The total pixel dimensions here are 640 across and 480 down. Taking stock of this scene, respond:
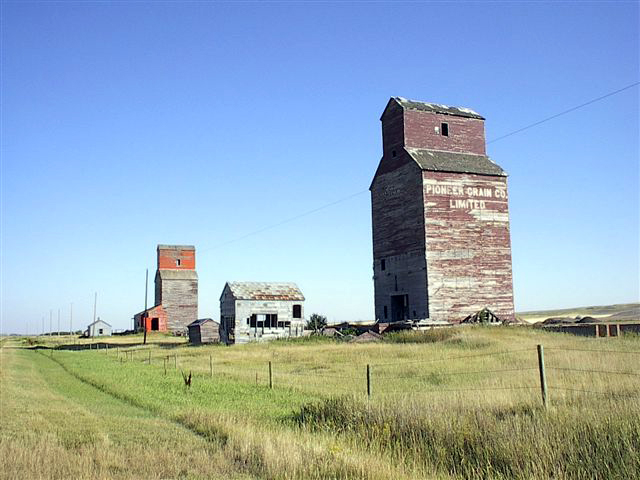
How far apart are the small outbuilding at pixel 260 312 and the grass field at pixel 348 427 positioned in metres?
30.1

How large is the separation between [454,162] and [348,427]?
32658mm

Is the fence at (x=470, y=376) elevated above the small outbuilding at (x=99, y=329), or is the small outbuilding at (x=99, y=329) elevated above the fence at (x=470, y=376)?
the small outbuilding at (x=99, y=329)

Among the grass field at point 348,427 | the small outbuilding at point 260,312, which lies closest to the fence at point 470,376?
the grass field at point 348,427

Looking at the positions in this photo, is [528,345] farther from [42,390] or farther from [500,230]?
[42,390]

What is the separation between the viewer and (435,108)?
44.3 metres

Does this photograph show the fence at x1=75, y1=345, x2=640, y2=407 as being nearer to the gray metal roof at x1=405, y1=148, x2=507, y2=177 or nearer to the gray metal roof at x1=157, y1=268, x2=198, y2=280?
the gray metal roof at x1=405, y1=148, x2=507, y2=177

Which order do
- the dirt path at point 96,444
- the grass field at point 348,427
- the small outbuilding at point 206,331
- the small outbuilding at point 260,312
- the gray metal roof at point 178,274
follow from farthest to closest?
the gray metal roof at point 178,274
the small outbuilding at point 206,331
the small outbuilding at point 260,312
the dirt path at point 96,444
the grass field at point 348,427

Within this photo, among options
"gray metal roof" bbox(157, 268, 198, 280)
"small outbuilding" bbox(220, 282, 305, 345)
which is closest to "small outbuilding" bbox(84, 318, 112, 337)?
"gray metal roof" bbox(157, 268, 198, 280)

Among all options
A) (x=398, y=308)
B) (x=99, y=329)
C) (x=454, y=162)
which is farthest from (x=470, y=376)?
(x=99, y=329)

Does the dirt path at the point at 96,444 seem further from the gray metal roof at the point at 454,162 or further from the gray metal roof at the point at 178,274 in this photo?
the gray metal roof at the point at 178,274

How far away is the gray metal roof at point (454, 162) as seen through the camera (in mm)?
41125

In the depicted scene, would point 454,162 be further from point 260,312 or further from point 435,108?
point 260,312

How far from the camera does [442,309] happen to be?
3934 centimetres

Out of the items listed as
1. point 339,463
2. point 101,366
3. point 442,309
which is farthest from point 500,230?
point 339,463
